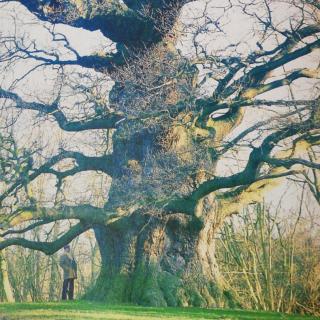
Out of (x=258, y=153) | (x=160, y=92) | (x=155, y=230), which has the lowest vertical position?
(x=155, y=230)

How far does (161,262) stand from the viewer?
1398 cm

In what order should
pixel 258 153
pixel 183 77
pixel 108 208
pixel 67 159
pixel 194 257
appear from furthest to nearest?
pixel 67 159
pixel 194 257
pixel 108 208
pixel 183 77
pixel 258 153

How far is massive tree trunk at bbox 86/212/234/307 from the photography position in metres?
13.5

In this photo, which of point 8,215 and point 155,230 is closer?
point 8,215

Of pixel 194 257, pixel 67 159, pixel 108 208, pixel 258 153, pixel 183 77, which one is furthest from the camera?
pixel 67 159

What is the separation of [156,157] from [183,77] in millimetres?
2773

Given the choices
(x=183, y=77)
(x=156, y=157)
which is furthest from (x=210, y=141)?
(x=183, y=77)

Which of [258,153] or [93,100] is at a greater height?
[93,100]

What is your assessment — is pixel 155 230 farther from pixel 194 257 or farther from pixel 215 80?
pixel 215 80

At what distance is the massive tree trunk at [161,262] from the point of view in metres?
13.5

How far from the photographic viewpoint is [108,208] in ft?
43.2

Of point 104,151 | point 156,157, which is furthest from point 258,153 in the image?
point 104,151

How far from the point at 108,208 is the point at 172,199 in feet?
5.70

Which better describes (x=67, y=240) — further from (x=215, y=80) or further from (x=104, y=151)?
(x=215, y=80)
